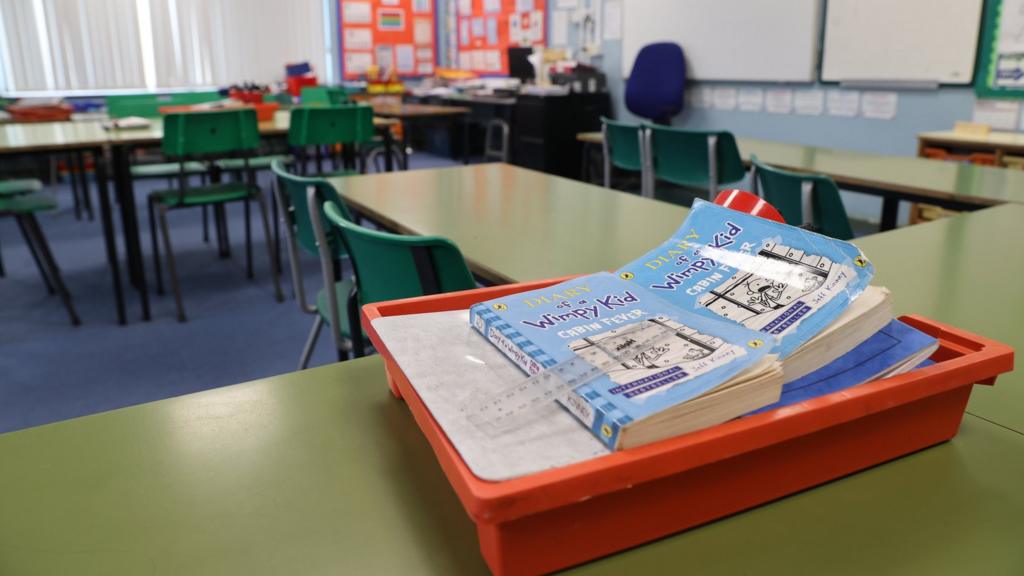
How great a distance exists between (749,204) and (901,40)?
428 centimetres

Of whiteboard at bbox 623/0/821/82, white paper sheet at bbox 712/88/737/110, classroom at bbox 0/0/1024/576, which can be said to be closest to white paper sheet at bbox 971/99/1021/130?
whiteboard at bbox 623/0/821/82

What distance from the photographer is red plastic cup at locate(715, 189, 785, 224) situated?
0.74 metres

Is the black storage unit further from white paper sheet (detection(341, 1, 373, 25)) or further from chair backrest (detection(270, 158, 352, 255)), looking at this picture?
chair backrest (detection(270, 158, 352, 255))

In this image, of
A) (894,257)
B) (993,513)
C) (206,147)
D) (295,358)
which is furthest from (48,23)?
(993,513)

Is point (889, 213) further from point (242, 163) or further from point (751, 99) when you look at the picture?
point (242, 163)

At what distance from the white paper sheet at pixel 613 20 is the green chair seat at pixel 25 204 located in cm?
471

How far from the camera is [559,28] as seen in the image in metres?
7.19

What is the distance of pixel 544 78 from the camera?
6648 millimetres

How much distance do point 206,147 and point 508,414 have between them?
307cm

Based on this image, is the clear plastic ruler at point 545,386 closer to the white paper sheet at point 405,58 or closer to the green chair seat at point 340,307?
the green chair seat at point 340,307

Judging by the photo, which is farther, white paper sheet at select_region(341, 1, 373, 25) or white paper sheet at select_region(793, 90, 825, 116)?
white paper sheet at select_region(341, 1, 373, 25)

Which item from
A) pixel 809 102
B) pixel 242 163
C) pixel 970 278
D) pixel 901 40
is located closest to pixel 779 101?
pixel 809 102

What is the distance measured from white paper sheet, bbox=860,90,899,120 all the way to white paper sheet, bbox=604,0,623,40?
7.87 feet

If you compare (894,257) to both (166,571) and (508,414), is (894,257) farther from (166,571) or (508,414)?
(166,571)
